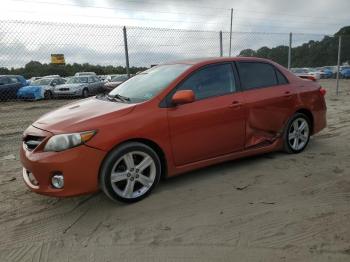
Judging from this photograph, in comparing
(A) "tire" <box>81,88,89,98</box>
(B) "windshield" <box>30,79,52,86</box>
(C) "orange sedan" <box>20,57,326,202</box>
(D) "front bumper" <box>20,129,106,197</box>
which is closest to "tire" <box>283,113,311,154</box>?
(C) "orange sedan" <box>20,57,326,202</box>

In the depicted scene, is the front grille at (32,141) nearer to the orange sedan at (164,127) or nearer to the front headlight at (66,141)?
the orange sedan at (164,127)

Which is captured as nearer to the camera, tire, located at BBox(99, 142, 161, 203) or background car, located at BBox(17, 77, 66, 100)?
tire, located at BBox(99, 142, 161, 203)

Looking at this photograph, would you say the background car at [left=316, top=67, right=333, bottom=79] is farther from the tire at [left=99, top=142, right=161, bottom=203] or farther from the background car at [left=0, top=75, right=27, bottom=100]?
the tire at [left=99, top=142, right=161, bottom=203]

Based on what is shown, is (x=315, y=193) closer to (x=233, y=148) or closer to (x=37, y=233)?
(x=233, y=148)

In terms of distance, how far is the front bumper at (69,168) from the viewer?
3.69m

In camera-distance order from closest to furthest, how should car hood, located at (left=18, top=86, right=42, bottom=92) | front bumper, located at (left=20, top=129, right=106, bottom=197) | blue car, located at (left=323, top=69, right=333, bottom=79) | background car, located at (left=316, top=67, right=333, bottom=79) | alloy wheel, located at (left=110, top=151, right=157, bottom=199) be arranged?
front bumper, located at (left=20, top=129, right=106, bottom=197) < alloy wheel, located at (left=110, top=151, right=157, bottom=199) < car hood, located at (left=18, top=86, right=42, bottom=92) < background car, located at (left=316, top=67, right=333, bottom=79) < blue car, located at (left=323, top=69, right=333, bottom=79)

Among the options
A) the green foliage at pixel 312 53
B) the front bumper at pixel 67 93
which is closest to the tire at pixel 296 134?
the green foliage at pixel 312 53

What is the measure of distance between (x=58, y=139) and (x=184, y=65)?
6.50ft

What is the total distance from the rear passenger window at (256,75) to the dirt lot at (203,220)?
1205 mm

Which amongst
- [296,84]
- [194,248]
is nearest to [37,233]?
[194,248]

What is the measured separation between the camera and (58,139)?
3750 mm

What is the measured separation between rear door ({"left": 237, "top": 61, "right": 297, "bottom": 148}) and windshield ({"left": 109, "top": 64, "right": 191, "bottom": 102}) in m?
0.99

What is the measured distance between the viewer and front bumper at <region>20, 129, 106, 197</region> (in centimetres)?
369

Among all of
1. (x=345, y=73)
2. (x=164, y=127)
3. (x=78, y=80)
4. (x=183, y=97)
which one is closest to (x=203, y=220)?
(x=164, y=127)
